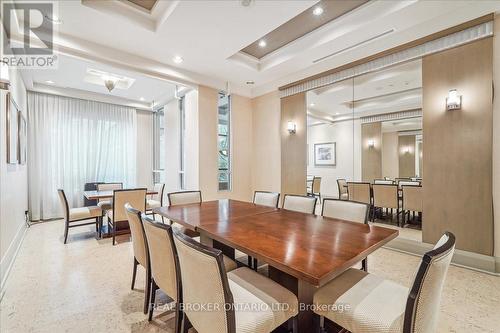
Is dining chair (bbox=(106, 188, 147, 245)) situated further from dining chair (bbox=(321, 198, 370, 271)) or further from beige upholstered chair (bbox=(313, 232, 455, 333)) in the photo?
beige upholstered chair (bbox=(313, 232, 455, 333))

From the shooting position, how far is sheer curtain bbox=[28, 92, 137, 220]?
481cm

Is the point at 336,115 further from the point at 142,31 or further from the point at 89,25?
the point at 89,25

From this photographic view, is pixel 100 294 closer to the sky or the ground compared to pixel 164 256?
closer to the ground

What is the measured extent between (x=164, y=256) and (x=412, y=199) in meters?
3.36

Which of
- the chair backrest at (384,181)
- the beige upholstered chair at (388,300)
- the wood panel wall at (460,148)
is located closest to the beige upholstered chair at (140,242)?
the beige upholstered chair at (388,300)

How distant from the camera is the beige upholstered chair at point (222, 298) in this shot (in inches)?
40.3

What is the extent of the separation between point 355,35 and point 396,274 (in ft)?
9.38

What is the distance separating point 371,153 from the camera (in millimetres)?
3760

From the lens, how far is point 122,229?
4211 mm

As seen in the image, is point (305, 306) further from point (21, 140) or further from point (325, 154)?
point (21, 140)

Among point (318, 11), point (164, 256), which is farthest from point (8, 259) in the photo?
point (318, 11)

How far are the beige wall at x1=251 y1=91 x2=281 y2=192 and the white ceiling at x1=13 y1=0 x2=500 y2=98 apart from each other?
3.36 feet

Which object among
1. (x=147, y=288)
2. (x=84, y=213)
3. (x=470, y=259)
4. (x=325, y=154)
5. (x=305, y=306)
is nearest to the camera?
(x=305, y=306)

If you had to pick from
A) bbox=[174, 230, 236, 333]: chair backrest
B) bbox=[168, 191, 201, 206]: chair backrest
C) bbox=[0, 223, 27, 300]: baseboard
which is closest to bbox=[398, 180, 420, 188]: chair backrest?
bbox=[168, 191, 201, 206]: chair backrest
